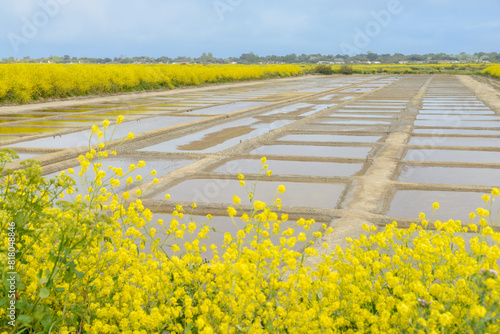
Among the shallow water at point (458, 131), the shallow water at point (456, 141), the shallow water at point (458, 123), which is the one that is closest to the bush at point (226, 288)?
the shallow water at point (456, 141)

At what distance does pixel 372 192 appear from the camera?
6.31m

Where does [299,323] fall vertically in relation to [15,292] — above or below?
below

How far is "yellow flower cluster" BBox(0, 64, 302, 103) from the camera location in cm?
1959

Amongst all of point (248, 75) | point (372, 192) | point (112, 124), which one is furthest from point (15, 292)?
point (248, 75)

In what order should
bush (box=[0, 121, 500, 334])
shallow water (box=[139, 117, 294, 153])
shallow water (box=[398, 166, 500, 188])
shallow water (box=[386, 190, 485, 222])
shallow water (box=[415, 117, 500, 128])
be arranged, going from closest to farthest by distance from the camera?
bush (box=[0, 121, 500, 334]), shallow water (box=[386, 190, 485, 222]), shallow water (box=[398, 166, 500, 188]), shallow water (box=[139, 117, 294, 153]), shallow water (box=[415, 117, 500, 128])

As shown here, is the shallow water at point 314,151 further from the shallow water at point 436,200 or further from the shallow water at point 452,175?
the shallow water at point 436,200

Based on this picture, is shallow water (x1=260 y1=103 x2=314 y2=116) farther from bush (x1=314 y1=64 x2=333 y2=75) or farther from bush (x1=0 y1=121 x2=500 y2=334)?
bush (x1=314 y1=64 x2=333 y2=75)

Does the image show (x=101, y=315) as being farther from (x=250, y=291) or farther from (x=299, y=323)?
(x=299, y=323)

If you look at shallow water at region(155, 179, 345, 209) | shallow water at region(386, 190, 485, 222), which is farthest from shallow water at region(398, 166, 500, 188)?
shallow water at region(155, 179, 345, 209)

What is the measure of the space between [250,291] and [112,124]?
11740 millimetres

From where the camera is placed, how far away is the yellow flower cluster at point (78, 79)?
1959cm

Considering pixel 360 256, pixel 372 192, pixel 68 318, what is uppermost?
pixel 360 256

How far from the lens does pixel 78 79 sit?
2294 cm

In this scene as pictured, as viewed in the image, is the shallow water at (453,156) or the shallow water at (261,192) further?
the shallow water at (453,156)
